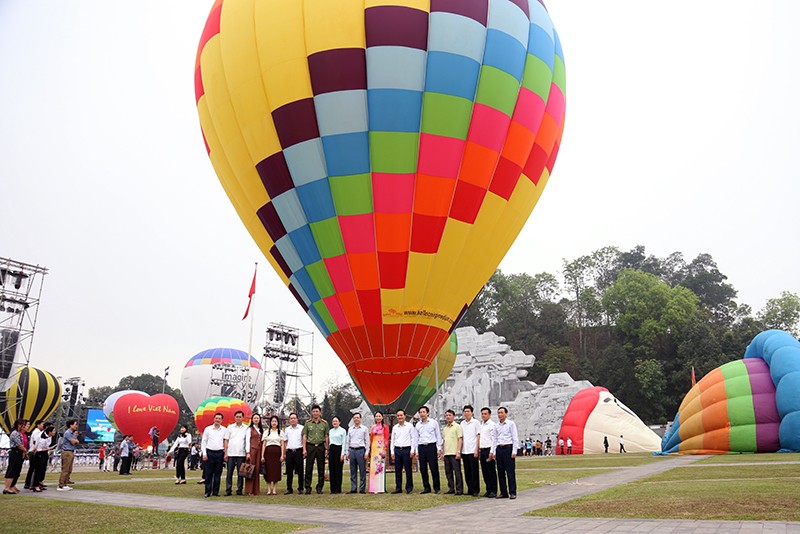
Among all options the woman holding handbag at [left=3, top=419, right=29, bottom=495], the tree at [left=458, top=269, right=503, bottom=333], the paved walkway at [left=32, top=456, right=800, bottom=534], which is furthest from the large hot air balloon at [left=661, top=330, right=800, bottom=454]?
the tree at [left=458, top=269, right=503, bottom=333]

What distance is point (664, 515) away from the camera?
604cm

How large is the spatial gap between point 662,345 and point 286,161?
52.3m

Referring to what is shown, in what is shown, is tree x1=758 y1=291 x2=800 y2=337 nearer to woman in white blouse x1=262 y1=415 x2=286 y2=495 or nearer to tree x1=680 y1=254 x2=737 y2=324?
tree x1=680 y1=254 x2=737 y2=324

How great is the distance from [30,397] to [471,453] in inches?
1285

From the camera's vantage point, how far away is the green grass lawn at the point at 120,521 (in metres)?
5.88

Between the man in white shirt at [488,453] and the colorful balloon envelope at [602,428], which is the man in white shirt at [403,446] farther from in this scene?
the colorful balloon envelope at [602,428]

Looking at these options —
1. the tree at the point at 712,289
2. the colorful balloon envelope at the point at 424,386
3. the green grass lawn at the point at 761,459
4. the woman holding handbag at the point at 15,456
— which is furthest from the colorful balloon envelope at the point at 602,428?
the tree at the point at 712,289

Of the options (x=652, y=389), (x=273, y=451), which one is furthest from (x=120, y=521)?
(x=652, y=389)

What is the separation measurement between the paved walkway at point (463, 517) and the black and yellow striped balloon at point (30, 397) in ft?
85.8

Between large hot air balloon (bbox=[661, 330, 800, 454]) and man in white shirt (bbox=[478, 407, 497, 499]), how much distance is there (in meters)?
14.2

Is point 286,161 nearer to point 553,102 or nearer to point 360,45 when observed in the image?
point 360,45

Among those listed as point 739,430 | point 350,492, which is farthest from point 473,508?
point 739,430

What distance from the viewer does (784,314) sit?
5925cm

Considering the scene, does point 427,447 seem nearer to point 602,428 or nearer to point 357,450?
point 357,450
